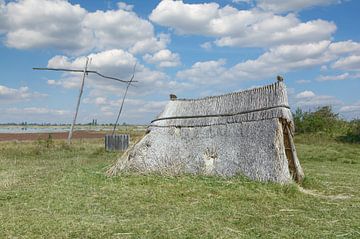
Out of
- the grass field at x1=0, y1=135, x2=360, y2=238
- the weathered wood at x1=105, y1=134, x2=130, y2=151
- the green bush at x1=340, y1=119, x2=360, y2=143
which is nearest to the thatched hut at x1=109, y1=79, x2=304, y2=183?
the grass field at x1=0, y1=135, x2=360, y2=238

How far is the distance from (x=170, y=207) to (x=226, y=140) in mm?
3615

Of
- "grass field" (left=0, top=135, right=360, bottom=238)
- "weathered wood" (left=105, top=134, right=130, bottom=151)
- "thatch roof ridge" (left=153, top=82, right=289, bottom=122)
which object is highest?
"thatch roof ridge" (left=153, top=82, right=289, bottom=122)

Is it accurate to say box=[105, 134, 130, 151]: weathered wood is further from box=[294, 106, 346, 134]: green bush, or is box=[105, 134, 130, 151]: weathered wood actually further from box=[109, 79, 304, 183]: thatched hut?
box=[294, 106, 346, 134]: green bush

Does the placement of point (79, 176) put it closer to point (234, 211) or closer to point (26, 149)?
point (234, 211)

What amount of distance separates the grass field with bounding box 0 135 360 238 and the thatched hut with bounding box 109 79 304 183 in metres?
0.42

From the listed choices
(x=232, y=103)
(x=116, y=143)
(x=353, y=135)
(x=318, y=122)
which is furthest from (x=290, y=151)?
(x=318, y=122)

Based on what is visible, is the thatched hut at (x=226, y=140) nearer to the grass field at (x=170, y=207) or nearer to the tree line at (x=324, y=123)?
the grass field at (x=170, y=207)

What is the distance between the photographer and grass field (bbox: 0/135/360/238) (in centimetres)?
705

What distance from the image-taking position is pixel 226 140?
39.0 feet

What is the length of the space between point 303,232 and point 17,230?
180 inches

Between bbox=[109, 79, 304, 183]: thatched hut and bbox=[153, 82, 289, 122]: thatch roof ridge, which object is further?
bbox=[153, 82, 289, 122]: thatch roof ridge

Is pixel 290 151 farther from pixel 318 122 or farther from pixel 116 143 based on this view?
pixel 318 122

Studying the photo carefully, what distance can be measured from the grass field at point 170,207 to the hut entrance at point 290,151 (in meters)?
0.36

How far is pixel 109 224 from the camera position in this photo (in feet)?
24.3
